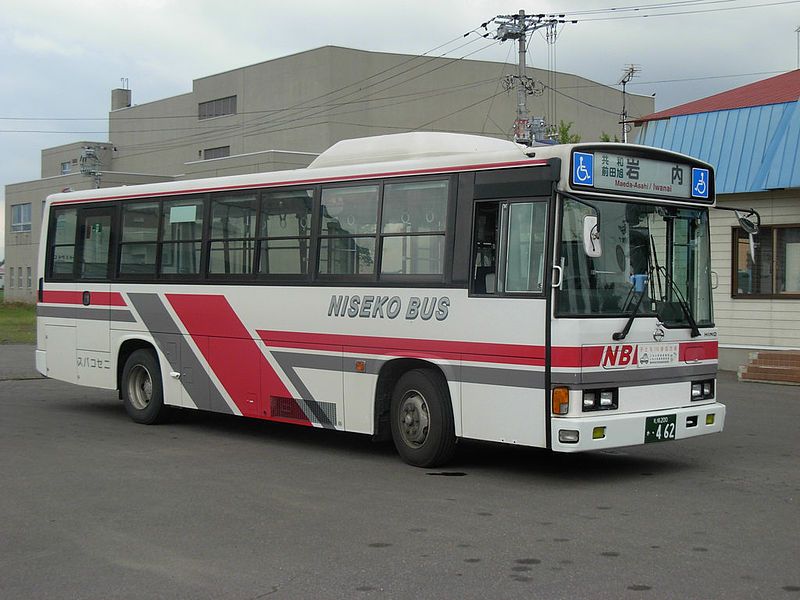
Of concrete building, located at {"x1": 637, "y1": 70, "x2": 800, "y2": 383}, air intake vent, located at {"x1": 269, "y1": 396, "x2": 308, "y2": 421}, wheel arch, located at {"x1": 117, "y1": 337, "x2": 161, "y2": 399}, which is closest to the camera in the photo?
air intake vent, located at {"x1": 269, "y1": 396, "x2": 308, "y2": 421}

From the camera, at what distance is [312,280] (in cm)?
1174

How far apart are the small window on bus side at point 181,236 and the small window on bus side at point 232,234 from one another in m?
0.30

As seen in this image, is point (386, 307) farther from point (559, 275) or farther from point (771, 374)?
point (771, 374)

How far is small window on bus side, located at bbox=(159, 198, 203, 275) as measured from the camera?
525 inches

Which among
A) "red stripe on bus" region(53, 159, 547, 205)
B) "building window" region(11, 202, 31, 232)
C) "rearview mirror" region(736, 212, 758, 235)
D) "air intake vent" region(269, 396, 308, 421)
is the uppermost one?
"building window" region(11, 202, 31, 232)

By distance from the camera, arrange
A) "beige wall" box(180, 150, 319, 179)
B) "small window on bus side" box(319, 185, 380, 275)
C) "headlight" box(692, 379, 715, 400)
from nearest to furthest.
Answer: "headlight" box(692, 379, 715, 400) → "small window on bus side" box(319, 185, 380, 275) → "beige wall" box(180, 150, 319, 179)

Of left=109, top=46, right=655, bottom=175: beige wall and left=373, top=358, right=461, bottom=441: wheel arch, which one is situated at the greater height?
left=109, top=46, right=655, bottom=175: beige wall

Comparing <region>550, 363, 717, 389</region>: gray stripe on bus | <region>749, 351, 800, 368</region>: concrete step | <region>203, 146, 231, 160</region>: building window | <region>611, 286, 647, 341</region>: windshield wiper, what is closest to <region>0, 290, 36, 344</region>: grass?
<region>203, 146, 231, 160</region>: building window

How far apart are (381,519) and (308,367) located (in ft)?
12.2

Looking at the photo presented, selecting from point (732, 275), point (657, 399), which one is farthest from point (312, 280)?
point (732, 275)

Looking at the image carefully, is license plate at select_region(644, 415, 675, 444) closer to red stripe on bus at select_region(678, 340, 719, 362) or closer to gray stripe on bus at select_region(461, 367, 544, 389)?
red stripe on bus at select_region(678, 340, 719, 362)

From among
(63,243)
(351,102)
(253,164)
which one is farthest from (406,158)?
(351,102)

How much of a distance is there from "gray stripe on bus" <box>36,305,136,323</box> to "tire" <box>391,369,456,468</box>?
4.98m

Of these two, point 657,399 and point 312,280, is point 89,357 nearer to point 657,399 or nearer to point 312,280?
point 312,280
